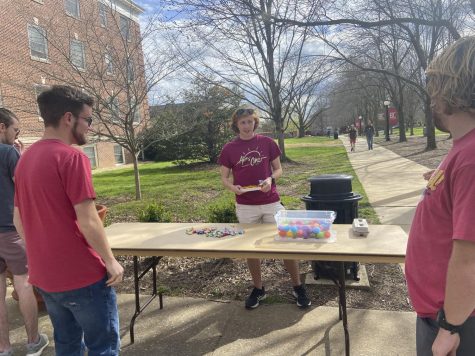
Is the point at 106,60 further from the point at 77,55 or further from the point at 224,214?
the point at 224,214

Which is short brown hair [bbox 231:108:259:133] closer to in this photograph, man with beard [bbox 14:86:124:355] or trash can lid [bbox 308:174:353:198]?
trash can lid [bbox 308:174:353:198]

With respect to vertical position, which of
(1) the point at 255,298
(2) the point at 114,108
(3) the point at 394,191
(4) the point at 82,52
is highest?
(4) the point at 82,52

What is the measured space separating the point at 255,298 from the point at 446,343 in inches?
98.6

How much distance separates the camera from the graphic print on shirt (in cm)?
370

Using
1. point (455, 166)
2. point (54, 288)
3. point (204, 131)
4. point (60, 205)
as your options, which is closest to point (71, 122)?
point (60, 205)

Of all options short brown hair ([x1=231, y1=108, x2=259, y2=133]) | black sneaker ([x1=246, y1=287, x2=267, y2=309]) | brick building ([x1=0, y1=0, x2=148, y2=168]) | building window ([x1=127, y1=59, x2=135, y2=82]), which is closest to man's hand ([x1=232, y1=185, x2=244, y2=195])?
short brown hair ([x1=231, y1=108, x2=259, y2=133])

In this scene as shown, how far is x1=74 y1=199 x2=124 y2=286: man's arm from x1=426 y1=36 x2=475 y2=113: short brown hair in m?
1.67

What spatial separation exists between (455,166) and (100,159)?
24.9 m

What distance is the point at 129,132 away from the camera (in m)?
8.63

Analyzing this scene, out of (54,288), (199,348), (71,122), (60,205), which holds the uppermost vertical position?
(71,122)

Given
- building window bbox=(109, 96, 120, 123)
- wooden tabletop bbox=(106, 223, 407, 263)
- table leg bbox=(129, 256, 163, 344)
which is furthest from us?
building window bbox=(109, 96, 120, 123)

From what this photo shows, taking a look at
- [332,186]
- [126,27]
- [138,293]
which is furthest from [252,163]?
[126,27]

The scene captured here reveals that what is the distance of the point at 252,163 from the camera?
12.2 ft

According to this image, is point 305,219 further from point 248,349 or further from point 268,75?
point 268,75
